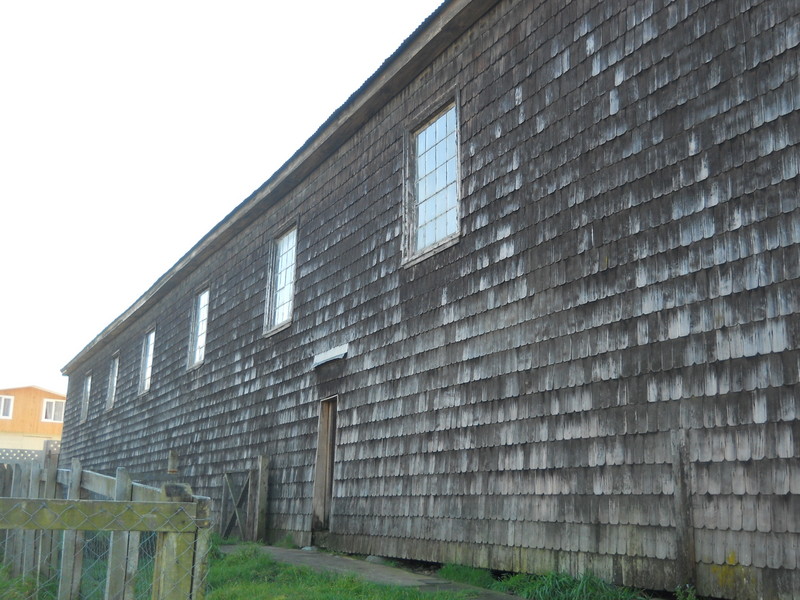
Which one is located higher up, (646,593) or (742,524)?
(742,524)

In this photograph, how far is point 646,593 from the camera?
5625 millimetres

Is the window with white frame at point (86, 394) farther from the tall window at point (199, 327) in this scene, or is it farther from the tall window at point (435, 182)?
the tall window at point (435, 182)

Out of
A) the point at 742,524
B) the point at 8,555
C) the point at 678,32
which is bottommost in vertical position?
the point at 8,555

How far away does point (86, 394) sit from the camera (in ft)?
87.2

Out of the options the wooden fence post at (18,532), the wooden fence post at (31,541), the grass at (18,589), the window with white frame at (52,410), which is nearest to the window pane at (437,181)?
the wooden fence post at (31,541)

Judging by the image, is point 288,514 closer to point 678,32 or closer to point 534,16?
point 534,16

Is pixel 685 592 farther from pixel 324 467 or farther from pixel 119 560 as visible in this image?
pixel 324 467

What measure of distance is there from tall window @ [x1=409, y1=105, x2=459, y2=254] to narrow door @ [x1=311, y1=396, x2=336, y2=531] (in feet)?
9.20

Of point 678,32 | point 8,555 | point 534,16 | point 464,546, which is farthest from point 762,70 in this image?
point 8,555

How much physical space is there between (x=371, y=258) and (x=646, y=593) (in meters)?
5.76

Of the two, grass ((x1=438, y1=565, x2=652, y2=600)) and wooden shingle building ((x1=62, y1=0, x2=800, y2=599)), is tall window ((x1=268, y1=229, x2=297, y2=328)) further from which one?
grass ((x1=438, y1=565, x2=652, y2=600))

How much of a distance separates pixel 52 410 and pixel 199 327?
40397 mm

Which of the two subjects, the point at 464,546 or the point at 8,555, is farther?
the point at 8,555

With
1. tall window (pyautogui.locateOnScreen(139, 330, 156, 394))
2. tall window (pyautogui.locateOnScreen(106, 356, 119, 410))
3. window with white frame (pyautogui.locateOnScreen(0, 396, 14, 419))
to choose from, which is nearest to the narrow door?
tall window (pyautogui.locateOnScreen(139, 330, 156, 394))
